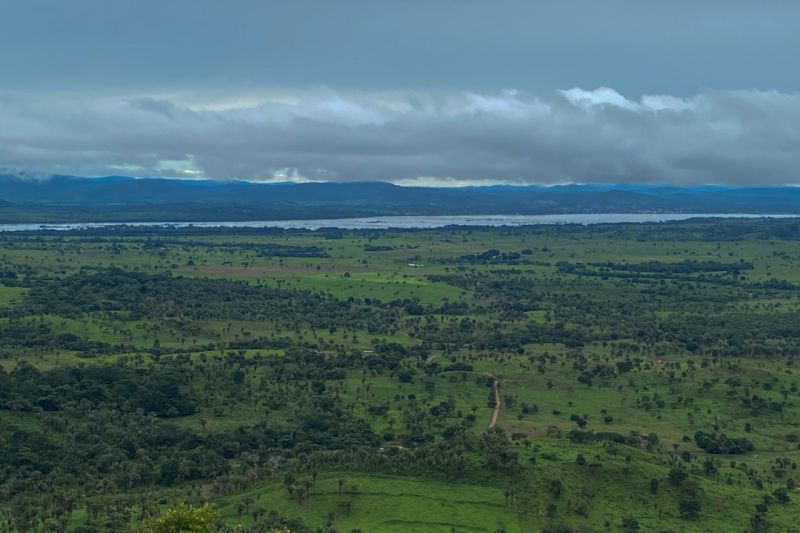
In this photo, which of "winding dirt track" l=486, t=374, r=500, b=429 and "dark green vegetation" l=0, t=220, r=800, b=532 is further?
"winding dirt track" l=486, t=374, r=500, b=429

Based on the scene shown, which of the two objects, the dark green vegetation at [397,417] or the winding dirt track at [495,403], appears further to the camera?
the winding dirt track at [495,403]

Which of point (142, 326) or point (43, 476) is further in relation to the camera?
point (142, 326)

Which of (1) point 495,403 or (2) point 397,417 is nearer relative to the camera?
(2) point 397,417

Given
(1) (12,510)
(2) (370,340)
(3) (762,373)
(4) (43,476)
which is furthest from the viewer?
(2) (370,340)

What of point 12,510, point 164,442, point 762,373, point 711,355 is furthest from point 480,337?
point 12,510

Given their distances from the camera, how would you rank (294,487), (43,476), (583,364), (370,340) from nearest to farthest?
(294,487)
(43,476)
(583,364)
(370,340)

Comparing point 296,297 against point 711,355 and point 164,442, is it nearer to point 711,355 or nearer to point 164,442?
point 711,355

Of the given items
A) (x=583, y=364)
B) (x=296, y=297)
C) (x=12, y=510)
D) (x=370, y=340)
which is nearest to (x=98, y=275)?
(x=296, y=297)
